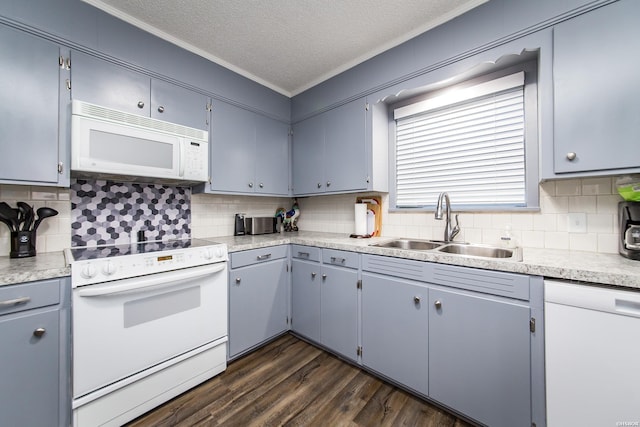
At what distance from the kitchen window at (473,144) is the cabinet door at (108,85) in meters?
2.07

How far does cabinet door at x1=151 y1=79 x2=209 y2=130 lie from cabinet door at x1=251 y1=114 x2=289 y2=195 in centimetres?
55

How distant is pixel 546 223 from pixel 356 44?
1.94 m

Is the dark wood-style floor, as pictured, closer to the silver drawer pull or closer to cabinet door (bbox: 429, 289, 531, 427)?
cabinet door (bbox: 429, 289, 531, 427)

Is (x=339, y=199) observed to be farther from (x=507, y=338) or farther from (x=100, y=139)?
(x=100, y=139)

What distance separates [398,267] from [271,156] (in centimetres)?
176

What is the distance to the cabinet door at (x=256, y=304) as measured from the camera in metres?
1.94

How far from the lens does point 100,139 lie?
60.6 inches

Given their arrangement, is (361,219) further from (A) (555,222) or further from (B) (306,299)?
(A) (555,222)

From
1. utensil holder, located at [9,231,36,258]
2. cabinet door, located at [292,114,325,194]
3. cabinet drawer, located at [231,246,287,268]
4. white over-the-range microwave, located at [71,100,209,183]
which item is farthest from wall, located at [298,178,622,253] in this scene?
utensil holder, located at [9,231,36,258]

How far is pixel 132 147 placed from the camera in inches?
65.6

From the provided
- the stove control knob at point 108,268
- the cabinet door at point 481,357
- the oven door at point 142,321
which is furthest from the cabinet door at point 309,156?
the stove control knob at point 108,268

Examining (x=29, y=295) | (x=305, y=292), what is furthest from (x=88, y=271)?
(x=305, y=292)

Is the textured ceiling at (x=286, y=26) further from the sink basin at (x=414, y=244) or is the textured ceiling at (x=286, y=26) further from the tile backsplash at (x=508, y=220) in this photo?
the sink basin at (x=414, y=244)

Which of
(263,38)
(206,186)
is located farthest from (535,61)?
(206,186)
